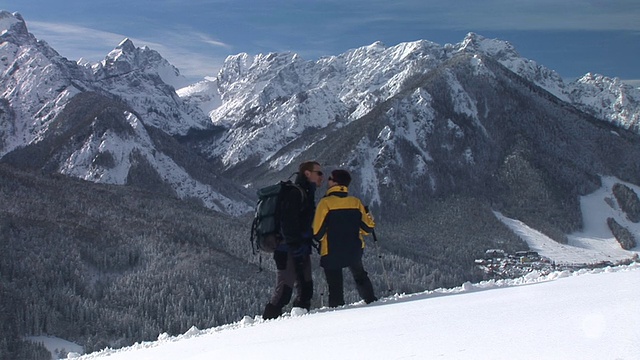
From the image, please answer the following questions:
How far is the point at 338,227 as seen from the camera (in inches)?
672

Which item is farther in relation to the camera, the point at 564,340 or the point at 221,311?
the point at 221,311

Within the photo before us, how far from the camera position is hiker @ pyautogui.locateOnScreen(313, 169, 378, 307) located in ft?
55.7

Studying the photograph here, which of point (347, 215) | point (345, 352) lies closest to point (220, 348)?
point (345, 352)

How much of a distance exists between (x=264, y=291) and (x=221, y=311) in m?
15.5

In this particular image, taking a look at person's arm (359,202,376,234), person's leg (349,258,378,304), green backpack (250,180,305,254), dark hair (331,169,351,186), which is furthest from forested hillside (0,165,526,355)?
dark hair (331,169,351,186)

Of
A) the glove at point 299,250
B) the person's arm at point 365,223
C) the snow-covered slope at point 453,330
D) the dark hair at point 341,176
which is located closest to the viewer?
the snow-covered slope at point 453,330

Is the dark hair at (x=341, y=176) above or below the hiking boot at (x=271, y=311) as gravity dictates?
above

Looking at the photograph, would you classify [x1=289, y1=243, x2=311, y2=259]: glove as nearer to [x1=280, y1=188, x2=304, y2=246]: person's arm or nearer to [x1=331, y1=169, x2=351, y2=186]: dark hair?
[x1=280, y1=188, x2=304, y2=246]: person's arm

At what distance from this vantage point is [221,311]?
10381 centimetres

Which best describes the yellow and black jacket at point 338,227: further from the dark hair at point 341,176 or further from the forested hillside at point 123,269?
the forested hillside at point 123,269

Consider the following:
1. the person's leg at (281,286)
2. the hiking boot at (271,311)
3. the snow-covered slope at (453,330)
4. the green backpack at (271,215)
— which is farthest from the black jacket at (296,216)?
the snow-covered slope at (453,330)

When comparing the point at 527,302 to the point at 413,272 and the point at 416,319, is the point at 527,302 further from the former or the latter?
the point at 413,272

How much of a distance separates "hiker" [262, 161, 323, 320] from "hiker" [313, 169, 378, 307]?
0.36 meters

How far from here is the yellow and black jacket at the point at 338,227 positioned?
55.7 feet
